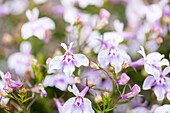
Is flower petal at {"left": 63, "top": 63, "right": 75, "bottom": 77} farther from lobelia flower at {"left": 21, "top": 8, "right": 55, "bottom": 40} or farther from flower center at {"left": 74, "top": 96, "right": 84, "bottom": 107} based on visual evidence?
lobelia flower at {"left": 21, "top": 8, "right": 55, "bottom": 40}

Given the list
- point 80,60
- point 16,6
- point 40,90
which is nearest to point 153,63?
→ point 80,60

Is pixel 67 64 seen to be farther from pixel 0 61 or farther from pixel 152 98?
pixel 0 61

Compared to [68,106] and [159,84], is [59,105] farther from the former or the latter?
[159,84]

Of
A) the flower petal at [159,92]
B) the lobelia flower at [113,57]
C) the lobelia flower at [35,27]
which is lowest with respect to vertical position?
the flower petal at [159,92]

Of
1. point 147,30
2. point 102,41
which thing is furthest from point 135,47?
point 102,41

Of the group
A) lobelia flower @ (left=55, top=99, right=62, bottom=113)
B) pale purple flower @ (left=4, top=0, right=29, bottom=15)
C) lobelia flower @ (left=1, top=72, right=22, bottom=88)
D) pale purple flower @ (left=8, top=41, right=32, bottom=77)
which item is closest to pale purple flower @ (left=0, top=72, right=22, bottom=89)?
lobelia flower @ (left=1, top=72, right=22, bottom=88)

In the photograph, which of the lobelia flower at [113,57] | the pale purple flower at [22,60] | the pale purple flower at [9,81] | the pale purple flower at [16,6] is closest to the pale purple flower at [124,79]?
the lobelia flower at [113,57]

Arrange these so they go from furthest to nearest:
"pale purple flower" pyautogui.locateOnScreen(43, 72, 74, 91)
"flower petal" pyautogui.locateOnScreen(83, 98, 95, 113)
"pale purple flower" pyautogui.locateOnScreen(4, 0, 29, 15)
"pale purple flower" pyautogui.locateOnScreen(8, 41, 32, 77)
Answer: "pale purple flower" pyautogui.locateOnScreen(4, 0, 29, 15) < "pale purple flower" pyautogui.locateOnScreen(8, 41, 32, 77) < "pale purple flower" pyautogui.locateOnScreen(43, 72, 74, 91) < "flower petal" pyautogui.locateOnScreen(83, 98, 95, 113)

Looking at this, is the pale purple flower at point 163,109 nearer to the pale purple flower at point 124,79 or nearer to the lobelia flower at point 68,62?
the pale purple flower at point 124,79
